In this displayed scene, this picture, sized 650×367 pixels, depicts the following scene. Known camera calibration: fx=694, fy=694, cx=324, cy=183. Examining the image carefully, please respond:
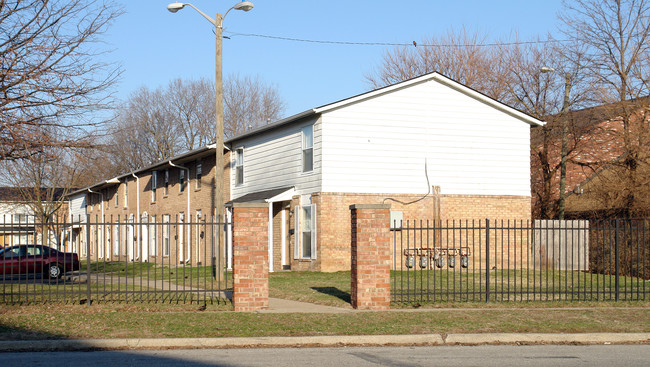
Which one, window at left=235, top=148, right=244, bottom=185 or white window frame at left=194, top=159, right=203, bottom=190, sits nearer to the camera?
window at left=235, top=148, right=244, bottom=185

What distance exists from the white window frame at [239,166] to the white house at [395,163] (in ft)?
9.97

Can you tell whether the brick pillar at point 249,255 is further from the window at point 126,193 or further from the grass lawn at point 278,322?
the window at point 126,193

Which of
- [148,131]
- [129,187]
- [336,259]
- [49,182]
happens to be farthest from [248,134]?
[148,131]

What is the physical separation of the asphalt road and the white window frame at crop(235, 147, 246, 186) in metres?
19.2

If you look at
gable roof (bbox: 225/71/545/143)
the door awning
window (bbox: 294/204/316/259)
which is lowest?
Answer: window (bbox: 294/204/316/259)

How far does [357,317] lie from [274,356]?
10.3ft

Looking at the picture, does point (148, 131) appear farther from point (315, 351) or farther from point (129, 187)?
point (315, 351)

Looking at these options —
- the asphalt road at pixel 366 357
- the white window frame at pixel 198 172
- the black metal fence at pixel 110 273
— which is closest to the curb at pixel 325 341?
the asphalt road at pixel 366 357

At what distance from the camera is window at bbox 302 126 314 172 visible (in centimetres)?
2375

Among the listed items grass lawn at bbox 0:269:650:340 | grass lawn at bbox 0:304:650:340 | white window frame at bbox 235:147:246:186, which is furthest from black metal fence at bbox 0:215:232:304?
white window frame at bbox 235:147:246:186

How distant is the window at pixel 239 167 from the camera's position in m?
29.0

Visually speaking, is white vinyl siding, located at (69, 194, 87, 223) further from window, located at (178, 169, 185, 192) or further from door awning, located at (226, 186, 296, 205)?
door awning, located at (226, 186, 296, 205)

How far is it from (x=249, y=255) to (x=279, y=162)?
13162mm

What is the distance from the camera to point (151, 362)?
355 inches
